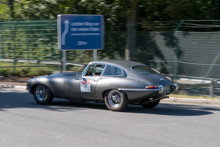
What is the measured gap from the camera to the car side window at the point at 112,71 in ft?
30.2

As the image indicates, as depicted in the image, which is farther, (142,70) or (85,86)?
(85,86)

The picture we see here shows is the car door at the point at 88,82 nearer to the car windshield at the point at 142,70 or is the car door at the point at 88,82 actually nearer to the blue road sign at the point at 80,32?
the car windshield at the point at 142,70

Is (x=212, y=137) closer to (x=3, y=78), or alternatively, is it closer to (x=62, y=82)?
(x=62, y=82)

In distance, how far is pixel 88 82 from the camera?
31.2 feet

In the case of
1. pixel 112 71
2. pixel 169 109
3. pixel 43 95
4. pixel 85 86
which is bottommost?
pixel 169 109

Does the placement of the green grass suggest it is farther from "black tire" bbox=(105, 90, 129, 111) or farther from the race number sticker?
"black tire" bbox=(105, 90, 129, 111)

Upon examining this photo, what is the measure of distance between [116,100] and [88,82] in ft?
3.13

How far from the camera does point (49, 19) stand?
18.1m

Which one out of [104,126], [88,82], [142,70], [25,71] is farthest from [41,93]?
[25,71]

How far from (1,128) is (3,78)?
1048 cm

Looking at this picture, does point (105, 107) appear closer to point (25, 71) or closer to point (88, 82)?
point (88, 82)

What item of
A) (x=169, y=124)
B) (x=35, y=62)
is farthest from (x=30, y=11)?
(x=169, y=124)

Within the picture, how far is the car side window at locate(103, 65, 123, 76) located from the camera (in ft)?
30.2

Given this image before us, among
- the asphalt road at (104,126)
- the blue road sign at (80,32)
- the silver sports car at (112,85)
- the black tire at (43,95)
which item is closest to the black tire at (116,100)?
the silver sports car at (112,85)
